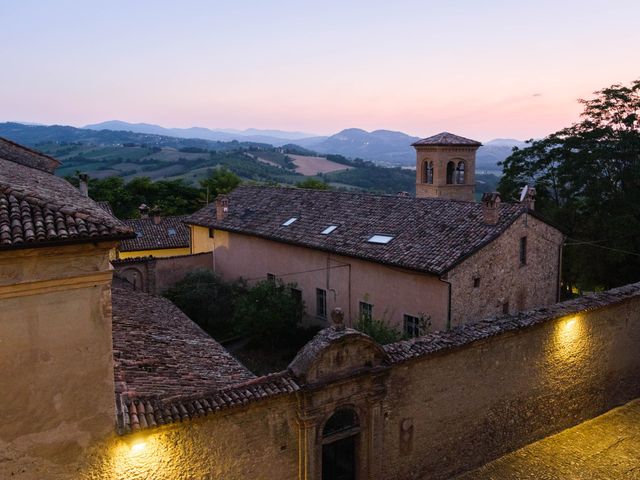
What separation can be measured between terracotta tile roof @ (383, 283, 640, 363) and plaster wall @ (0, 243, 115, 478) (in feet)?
17.1

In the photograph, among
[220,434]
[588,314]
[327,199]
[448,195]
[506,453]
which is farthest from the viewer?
[448,195]

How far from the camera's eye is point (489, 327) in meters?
11.8

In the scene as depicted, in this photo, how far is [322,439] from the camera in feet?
31.5

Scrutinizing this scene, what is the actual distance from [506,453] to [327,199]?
15325 mm

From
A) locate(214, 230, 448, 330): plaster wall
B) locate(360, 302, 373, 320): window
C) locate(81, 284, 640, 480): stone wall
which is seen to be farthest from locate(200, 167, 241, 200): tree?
locate(81, 284, 640, 480): stone wall

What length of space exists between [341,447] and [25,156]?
51.4 ft

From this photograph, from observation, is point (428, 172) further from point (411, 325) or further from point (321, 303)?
point (411, 325)

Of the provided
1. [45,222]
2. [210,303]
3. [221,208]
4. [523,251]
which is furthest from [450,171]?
[45,222]

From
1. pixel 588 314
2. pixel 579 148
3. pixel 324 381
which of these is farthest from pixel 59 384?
pixel 579 148

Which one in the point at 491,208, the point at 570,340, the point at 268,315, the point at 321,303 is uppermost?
the point at 491,208

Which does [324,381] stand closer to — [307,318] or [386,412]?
[386,412]

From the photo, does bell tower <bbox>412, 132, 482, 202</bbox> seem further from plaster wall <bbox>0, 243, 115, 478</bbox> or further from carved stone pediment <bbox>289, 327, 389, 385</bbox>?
plaster wall <bbox>0, 243, 115, 478</bbox>

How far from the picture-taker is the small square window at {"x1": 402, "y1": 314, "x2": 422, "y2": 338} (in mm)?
18672

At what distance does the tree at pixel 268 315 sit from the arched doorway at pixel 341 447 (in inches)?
397
